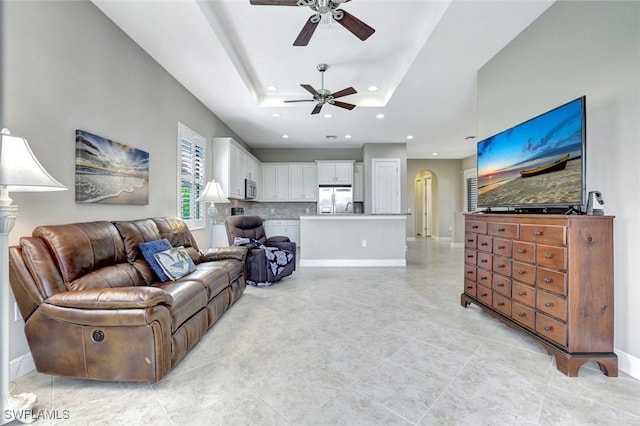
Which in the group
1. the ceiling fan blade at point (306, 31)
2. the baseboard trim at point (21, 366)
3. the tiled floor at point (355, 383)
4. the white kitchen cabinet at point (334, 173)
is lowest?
the tiled floor at point (355, 383)

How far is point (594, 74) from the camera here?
202 centimetres

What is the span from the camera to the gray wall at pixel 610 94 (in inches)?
70.7

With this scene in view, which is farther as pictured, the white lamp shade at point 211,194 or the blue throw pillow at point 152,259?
the white lamp shade at point 211,194

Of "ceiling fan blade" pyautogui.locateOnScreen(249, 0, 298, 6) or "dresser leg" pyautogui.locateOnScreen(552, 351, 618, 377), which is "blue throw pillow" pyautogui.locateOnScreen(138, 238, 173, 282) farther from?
"dresser leg" pyautogui.locateOnScreen(552, 351, 618, 377)

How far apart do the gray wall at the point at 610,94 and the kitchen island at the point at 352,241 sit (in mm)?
3248

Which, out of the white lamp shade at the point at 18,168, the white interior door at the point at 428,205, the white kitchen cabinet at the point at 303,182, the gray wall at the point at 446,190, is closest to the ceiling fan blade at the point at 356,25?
the white lamp shade at the point at 18,168

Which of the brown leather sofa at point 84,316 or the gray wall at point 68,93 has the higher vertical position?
the gray wall at point 68,93

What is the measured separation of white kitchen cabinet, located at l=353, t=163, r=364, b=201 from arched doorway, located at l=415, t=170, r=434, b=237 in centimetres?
381

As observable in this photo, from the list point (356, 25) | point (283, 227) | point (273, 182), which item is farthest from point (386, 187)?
point (356, 25)

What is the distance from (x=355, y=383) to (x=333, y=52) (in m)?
3.41

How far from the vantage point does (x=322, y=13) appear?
2176mm

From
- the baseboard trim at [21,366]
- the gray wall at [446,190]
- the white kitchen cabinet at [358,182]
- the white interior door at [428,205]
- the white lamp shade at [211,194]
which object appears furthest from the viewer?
the white interior door at [428,205]

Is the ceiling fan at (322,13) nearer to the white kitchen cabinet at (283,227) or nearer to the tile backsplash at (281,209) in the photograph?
the white kitchen cabinet at (283,227)

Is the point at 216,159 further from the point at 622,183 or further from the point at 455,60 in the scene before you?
the point at 622,183
